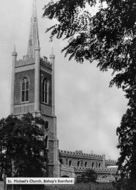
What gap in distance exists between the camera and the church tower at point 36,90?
3054 inches

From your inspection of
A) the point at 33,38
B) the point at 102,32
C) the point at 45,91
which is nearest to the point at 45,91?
the point at 45,91

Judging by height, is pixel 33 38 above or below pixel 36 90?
above

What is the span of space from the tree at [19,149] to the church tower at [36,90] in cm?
2288

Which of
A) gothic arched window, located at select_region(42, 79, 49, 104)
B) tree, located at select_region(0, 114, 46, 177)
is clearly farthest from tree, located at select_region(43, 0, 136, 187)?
gothic arched window, located at select_region(42, 79, 49, 104)

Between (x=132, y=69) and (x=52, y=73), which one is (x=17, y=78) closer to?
(x=52, y=73)

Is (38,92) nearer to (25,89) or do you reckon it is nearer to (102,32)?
(25,89)

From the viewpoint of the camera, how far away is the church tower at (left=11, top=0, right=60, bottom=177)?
77.6 m

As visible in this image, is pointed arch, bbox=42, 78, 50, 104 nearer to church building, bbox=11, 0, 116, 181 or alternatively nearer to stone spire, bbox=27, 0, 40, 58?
church building, bbox=11, 0, 116, 181

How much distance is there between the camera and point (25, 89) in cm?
8200

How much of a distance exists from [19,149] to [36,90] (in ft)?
93.0

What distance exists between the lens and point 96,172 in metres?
87.6

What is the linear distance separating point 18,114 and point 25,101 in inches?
110

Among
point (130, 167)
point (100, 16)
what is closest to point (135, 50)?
point (100, 16)

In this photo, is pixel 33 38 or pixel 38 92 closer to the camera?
pixel 38 92
